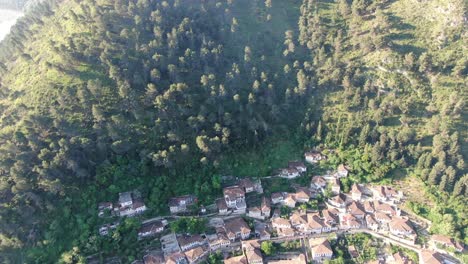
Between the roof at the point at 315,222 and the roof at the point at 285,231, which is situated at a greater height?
the roof at the point at 315,222

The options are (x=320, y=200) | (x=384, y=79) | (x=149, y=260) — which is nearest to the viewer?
(x=149, y=260)

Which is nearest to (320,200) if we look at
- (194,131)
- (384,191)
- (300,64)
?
(384,191)

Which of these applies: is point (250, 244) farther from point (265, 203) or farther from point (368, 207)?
point (368, 207)

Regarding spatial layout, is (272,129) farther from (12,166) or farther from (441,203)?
(12,166)

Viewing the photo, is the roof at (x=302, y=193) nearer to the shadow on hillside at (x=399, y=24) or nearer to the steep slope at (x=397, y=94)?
the steep slope at (x=397, y=94)

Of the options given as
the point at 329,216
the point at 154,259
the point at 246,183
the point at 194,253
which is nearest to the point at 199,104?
the point at 246,183

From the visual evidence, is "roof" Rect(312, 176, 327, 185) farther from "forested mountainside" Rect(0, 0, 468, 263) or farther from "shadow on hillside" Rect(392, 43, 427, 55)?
"shadow on hillside" Rect(392, 43, 427, 55)

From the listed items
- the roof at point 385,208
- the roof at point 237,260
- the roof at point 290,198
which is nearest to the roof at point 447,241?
the roof at point 385,208
